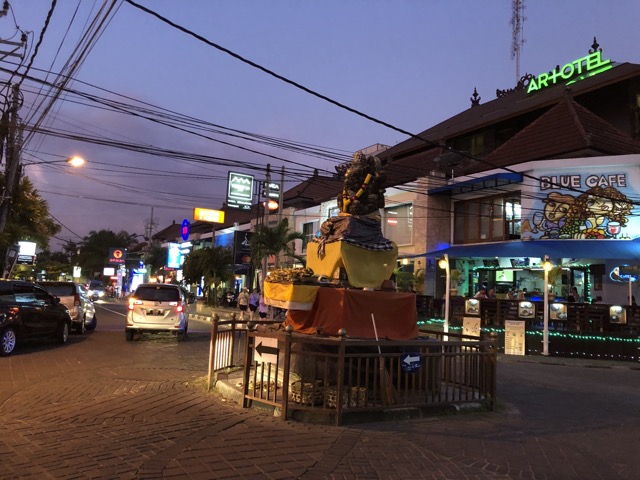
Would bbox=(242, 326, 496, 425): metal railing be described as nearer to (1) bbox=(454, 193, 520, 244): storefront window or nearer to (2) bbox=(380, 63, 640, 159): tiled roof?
(2) bbox=(380, 63, 640, 159): tiled roof

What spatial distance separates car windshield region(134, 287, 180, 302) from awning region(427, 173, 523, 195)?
14.1 meters

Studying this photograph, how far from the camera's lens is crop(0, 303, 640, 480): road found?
4.76 m

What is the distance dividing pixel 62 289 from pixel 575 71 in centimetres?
2613

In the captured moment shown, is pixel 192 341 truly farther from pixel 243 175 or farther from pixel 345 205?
pixel 243 175

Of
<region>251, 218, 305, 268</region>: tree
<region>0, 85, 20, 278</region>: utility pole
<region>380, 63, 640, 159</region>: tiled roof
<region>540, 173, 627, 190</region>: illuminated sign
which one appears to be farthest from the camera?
<region>251, 218, 305, 268</region>: tree

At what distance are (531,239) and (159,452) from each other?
64.2 feet

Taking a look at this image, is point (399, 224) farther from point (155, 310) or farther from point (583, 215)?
point (155, 310)

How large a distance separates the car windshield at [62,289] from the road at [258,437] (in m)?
6.76

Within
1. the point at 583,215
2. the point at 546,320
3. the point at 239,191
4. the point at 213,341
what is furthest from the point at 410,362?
the point at 239,191

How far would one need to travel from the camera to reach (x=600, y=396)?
9344mm

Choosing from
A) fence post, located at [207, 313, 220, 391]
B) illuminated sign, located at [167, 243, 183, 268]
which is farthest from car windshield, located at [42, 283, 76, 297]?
illuminated sign, located at [167, 243, 183, 268]

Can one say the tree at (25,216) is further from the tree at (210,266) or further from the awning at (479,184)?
the awning at (479,184)

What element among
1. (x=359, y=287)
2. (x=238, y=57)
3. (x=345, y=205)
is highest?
(x=238, y=57)

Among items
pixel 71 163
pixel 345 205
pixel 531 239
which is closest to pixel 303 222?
pixel 531 239
